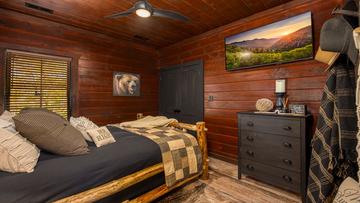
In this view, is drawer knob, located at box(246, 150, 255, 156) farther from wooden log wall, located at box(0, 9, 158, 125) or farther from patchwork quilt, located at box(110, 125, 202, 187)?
wooden log wall, located at box(0, 9, 158, 125)

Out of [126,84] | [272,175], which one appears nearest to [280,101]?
[272,175]

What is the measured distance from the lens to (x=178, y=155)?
2.16 meters

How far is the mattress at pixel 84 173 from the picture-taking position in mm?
1205

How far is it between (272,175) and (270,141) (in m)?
0.45

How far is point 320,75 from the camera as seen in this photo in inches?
94.1

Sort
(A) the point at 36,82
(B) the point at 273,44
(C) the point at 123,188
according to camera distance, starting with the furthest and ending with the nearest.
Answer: (A) the point at 36,82 → (B) the point at 273,44 → (C) the point at 123,188

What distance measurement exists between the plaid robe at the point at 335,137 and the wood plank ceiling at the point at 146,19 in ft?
6.00

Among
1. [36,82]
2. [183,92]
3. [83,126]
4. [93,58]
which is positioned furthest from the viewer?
[183,92]

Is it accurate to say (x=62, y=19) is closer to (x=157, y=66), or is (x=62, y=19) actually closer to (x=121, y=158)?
(x=157, y=66)

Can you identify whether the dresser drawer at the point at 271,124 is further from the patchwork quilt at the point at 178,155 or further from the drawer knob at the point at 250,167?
the patchwork quilt at the point at 178,155

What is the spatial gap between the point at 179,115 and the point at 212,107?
3.24ft

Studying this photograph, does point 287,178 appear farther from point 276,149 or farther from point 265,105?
point 265,105

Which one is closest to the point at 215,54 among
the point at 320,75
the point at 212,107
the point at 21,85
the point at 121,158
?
the point at 212,107

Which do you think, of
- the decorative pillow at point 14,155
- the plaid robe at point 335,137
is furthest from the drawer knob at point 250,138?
the decorative pillow at point 14,155
